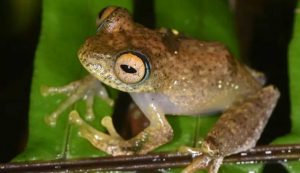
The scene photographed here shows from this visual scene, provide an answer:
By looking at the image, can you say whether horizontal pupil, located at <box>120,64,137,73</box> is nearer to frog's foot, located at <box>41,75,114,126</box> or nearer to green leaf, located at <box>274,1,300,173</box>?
frog's foot, located at <box>41,75,114,126</box>

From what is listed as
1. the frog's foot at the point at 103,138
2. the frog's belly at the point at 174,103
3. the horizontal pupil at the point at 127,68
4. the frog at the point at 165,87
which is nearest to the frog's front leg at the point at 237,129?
the frog at the point at 165,87

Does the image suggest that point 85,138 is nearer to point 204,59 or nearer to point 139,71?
point 139,71

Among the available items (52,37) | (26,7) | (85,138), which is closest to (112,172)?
(85,138)

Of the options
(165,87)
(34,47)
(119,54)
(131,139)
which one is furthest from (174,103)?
(34,47)

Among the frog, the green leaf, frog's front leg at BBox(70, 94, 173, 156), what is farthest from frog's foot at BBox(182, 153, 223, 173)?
the green leaf

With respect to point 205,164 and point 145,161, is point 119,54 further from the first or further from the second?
point 205,164

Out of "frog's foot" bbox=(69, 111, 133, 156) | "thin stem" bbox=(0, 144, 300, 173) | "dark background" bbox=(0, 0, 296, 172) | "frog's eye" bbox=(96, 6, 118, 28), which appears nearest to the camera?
"thin stem" bbox=(0, 144, 300, 173)
